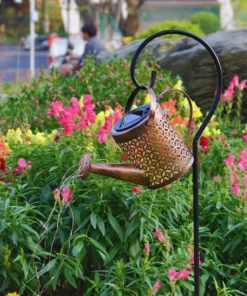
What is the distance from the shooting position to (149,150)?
10.6 ft

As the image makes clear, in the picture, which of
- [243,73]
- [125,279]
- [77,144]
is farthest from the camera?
[243,73]

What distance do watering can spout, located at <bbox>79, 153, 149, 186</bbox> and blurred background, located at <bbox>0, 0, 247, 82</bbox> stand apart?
29.1 ft

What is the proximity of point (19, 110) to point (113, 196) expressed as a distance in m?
3.23

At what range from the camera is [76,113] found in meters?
4.59

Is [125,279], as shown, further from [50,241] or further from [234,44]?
[234,44]

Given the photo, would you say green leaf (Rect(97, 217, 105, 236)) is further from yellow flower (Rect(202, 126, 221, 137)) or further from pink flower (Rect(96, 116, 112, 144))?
yellow flower (Rect(202, 126, 221, 137))

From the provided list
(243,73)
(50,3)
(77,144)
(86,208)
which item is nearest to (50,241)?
(86,208)

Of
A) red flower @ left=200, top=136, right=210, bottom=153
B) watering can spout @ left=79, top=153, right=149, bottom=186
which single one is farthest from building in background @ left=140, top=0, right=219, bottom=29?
watering can spout @ left=79, top=153, right=149, bottom=186

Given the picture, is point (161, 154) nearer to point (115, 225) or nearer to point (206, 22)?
point (115, 225)

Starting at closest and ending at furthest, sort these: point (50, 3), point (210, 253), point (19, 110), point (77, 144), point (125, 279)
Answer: point (125, 279), point (210, 253), point (77, 144), point (19, 110), point (50, 3)

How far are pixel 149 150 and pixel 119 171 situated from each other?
16cm

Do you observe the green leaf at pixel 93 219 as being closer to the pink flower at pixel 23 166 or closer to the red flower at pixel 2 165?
the pink flower at pixel 23 166

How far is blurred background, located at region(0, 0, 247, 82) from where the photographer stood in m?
26.5

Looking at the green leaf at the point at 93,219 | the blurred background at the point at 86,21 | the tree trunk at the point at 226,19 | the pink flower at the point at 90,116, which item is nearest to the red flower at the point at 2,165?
the pink flower at the point at 90,116
